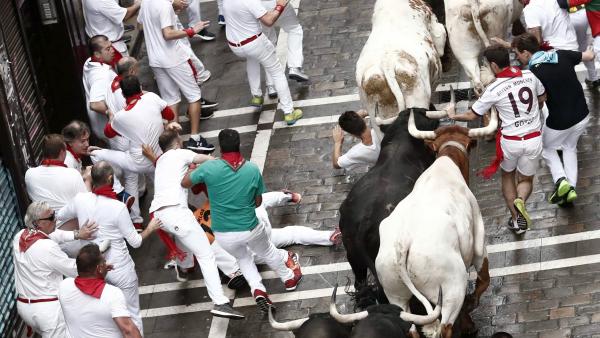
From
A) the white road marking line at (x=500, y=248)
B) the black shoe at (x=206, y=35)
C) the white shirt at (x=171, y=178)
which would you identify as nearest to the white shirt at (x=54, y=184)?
the white shirt at (x=171, y=178)

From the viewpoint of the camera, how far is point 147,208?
15664 mm

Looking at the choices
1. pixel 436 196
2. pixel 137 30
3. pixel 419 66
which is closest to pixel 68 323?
pixel 436 196

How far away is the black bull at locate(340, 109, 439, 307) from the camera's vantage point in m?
11.8

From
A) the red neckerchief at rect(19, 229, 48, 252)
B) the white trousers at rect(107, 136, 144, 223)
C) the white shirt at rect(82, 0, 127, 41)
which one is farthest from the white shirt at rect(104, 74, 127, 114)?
the red neckerchief at rect(19, 229, 48, 252)

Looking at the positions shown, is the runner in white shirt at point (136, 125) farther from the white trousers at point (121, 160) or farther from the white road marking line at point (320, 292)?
the white road marking line at point (320, 292)

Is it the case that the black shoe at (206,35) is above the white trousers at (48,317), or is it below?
below

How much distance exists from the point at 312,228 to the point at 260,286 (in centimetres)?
150

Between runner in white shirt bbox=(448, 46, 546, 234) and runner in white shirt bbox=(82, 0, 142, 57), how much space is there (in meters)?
5.59

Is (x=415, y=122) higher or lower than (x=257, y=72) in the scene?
higher

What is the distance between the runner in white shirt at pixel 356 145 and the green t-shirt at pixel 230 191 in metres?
1.79

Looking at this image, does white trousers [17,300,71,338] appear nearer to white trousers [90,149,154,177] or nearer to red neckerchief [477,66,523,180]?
white trousers [90,149,154,177]

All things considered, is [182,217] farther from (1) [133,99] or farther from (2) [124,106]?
(2) [124,106]

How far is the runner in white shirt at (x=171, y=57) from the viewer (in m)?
16.2

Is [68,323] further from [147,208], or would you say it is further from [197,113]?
[197,113]
